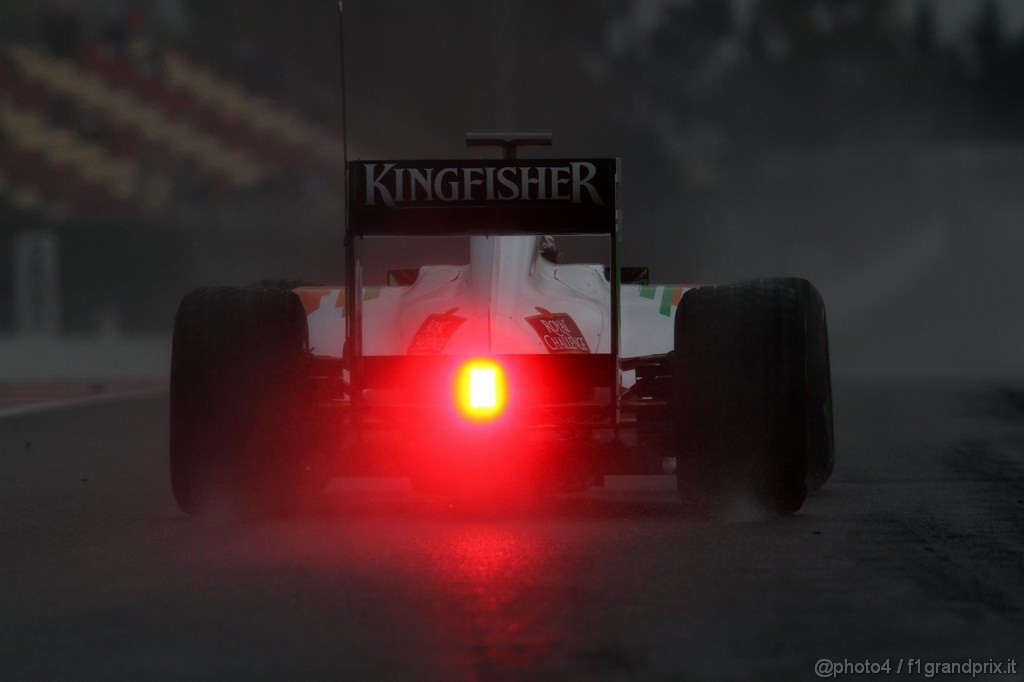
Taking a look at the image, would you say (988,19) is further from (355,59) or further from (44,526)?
(44,526)

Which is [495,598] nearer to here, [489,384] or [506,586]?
[506,586]

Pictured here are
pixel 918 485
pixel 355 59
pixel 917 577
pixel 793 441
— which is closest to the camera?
pixel 917 577

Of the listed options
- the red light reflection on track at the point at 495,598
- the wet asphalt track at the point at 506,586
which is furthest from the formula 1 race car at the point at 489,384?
the red light reflection on track at the point at 495,598

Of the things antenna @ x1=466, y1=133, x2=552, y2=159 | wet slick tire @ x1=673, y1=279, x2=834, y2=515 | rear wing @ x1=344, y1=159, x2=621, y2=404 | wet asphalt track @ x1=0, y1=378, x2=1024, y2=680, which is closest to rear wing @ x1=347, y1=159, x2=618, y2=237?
rear wing @ x1=344, y1=159, x2=621, y2=404

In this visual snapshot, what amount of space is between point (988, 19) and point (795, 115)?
697 centimetres

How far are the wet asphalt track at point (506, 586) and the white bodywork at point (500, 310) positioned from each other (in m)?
0.82

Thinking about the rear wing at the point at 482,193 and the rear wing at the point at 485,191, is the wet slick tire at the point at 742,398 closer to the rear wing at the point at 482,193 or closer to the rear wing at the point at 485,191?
the rear wing at the point at 482,193

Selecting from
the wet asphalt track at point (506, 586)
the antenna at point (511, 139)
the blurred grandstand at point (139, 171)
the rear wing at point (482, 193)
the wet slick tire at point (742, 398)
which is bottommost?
the wet asphalt track at point (506, 586)

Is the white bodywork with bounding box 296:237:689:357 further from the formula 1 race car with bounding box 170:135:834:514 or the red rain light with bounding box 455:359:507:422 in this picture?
the red rain light with bounding box 455:359:507:422

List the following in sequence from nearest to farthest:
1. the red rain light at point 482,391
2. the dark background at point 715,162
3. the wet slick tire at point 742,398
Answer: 1. the wet slick tire at point 742,398
2. the red rain light at point 482,391
3. the dark background at point 715,162

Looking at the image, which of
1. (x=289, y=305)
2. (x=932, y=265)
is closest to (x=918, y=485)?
(x=289, y=305)

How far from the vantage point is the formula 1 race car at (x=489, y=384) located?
773cm

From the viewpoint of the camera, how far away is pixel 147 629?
5246 mm

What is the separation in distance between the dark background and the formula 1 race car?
3648 cm
